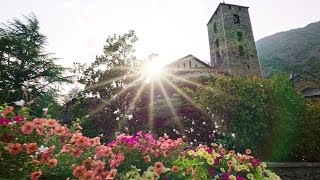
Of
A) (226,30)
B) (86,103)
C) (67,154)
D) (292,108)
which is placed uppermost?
(226,30)

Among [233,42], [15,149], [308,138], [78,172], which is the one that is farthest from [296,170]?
[233,42]

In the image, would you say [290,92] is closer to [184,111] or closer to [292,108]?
[292,108]

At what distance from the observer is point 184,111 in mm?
16500

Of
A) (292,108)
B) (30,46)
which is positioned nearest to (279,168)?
(292,108)

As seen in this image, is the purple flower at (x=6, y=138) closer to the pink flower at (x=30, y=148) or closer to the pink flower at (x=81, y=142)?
the pink flower at (x=30, y=148)

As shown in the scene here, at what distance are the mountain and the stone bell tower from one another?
26690 millimetres

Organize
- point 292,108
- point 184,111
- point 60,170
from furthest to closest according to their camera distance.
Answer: point 184,111 → point 292,108 → point 60,170

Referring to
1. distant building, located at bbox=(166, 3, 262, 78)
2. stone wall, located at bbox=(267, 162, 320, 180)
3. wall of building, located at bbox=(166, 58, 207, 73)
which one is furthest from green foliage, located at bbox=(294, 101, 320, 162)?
wall of building, located at bbox=(166, 58, 207, 73)

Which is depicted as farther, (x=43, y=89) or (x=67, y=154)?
(x=43, y=89)

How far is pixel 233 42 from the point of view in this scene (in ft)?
116

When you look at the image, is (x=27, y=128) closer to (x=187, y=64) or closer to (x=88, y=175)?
(x=88, y=175)

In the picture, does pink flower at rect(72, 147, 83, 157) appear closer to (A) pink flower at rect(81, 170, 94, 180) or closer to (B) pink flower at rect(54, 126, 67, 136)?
(B) pink flower at rect(54, 126, 67, 136)

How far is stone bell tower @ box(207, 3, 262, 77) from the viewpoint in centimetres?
3462

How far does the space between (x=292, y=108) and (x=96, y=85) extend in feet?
47.4
